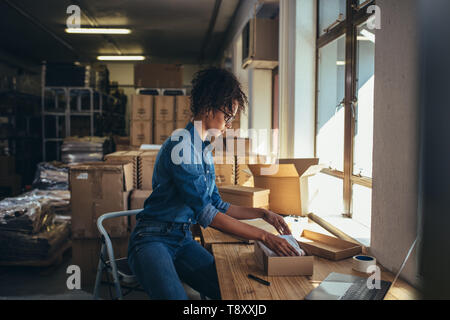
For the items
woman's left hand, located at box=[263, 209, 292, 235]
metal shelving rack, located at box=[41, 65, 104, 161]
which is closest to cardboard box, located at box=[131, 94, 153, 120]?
metal shelving rack, located at box=[41, 65, 104, 161]

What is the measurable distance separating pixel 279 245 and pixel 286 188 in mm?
1098

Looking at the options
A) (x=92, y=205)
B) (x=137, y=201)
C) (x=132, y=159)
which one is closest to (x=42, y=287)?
(x=92, y=205)

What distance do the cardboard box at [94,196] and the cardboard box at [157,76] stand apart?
4.61 m

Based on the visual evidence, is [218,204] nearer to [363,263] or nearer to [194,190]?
[194,190]

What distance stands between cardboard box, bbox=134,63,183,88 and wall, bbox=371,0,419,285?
639 centimetres

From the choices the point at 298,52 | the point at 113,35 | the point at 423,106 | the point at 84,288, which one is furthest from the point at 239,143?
the point at 113,35

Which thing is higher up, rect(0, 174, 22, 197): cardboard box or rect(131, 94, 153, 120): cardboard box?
rect(131, 94, 153, 120): cardboard box

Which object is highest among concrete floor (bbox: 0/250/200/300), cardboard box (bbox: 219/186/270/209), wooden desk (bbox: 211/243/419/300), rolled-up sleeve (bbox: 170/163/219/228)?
rolled-up sleeve (bbox: 170/163/219/228)

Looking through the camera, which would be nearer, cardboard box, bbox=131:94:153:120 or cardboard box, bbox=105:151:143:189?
cardboard box, bbox=105:151:143:189

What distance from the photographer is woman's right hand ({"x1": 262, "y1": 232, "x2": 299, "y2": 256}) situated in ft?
4.70

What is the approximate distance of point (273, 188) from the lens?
2.54 metres

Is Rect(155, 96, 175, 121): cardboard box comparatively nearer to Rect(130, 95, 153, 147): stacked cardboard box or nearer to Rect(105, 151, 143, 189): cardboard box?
Rect(130, 95, 153, 147): stacked cardboard box

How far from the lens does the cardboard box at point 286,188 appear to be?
2.47 metres

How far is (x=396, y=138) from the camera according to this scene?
145 cm
